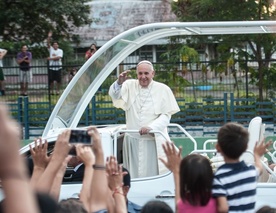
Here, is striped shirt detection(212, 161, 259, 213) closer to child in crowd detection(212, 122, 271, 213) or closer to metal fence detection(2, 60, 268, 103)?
child in crowd detection(212, 122, 271, 213)

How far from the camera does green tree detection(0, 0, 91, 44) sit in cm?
2950

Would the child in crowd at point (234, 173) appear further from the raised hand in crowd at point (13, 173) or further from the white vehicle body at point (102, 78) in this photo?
the white vehicle body at point (102, 78)

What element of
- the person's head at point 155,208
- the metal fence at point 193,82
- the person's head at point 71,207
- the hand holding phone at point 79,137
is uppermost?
the metal fence at point 193,82

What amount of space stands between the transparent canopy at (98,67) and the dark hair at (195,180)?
5.03m

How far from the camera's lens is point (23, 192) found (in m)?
2.06

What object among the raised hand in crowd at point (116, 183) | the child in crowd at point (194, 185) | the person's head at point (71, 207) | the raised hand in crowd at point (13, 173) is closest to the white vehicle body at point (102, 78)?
the raised hand in crowd at point (116, 183)

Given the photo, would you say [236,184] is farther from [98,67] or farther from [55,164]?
[98,67]

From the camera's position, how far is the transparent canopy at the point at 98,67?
946 cm

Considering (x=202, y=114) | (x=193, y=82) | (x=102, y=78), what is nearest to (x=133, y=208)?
(x=102, y=78)

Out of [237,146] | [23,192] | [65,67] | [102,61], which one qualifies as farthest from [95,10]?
[23,192]

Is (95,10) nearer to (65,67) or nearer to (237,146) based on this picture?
(65,67)

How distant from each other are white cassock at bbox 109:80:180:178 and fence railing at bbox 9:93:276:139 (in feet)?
28.3

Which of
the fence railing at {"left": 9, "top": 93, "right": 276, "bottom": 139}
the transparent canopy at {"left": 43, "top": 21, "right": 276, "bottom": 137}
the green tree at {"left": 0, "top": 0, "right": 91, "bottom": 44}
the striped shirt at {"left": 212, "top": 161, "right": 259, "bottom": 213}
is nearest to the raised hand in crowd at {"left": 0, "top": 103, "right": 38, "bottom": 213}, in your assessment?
the striped shirt at {"left": 212, "top": 161, "right": 259, "bottom": 213}

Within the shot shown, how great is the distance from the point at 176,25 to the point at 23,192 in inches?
280
